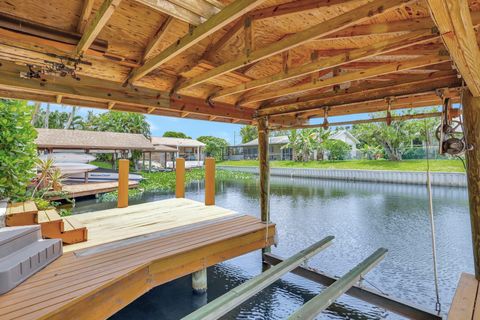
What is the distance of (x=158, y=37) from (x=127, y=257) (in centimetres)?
241

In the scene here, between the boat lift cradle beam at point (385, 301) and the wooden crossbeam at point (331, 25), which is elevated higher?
the wooden crossbeam at point (331, 25)

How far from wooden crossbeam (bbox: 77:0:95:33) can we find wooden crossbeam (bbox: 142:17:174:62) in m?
0.58

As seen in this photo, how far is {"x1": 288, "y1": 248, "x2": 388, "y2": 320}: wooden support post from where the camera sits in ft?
7.75

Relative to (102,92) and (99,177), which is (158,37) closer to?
(102,92)

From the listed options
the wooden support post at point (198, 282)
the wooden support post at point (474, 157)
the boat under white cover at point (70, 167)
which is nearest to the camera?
the wooden support post at point (474, 157)

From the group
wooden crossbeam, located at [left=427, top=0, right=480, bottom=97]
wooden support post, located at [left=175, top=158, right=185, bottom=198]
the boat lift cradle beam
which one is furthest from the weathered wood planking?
wooden support post, located at [left=175, top=158, right=185, bottom=198]

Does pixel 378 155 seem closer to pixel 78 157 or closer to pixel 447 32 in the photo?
pixel 78 157

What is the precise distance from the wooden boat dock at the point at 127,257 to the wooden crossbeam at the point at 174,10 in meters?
2.31

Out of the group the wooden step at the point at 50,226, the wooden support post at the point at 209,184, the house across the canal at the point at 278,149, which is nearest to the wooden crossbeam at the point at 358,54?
the wooden support post at the point at 209,184

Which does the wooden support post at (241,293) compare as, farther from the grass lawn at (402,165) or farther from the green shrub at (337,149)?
the green shrub at (337,149)

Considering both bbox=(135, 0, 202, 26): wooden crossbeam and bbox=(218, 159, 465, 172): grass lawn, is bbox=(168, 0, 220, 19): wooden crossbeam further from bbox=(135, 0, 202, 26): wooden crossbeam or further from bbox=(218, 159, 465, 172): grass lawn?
bbox=(218, 159, 465, 172): grass lawn

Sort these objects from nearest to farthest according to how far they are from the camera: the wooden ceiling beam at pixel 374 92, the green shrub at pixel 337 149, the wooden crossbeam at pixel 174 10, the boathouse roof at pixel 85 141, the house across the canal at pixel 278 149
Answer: the wooden crossbeam at pixel 174 10
the wooden ceiling beam at pixel 374 92
the boathouse roof at pixel 85 141
the green shrub at pixel 337 149
the house across the canal at pixel 278 149

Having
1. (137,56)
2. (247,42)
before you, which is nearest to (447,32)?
(247,42)

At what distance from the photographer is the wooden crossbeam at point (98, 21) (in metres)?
1.47
